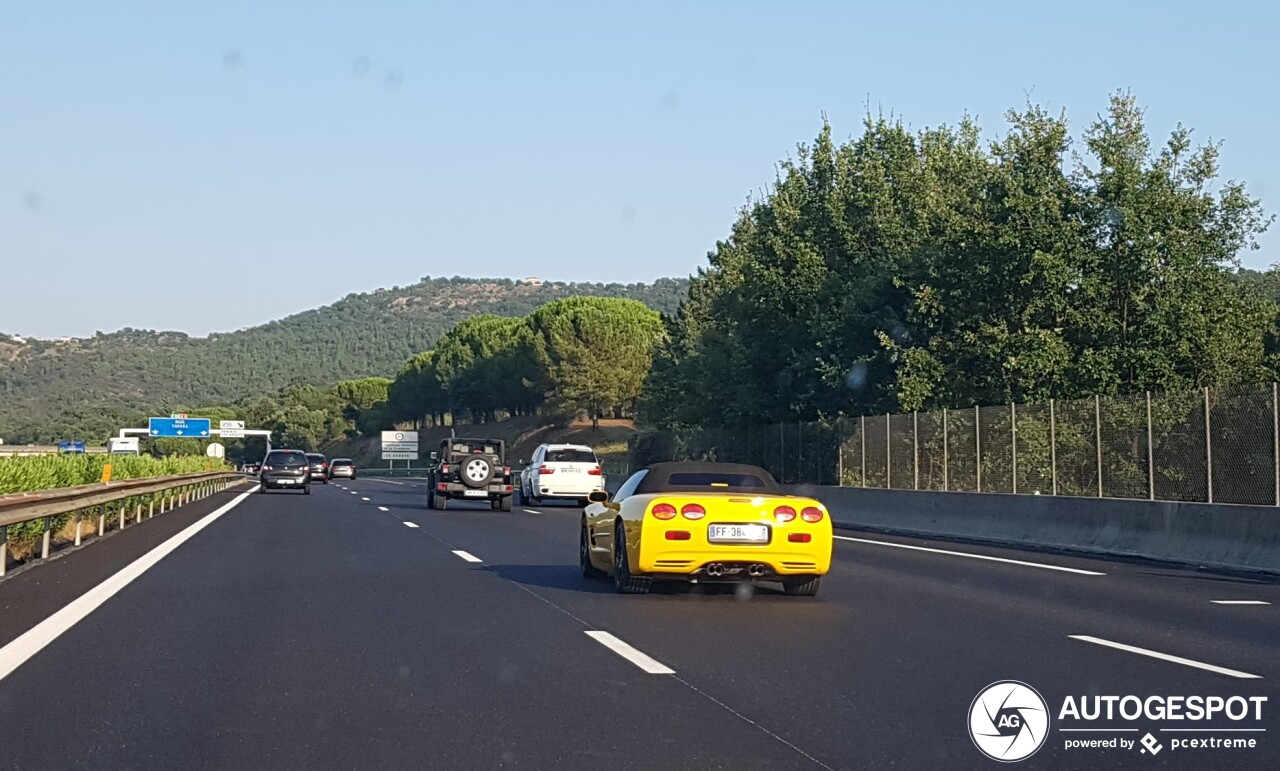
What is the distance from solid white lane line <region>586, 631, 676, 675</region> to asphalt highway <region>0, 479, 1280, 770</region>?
0.14ft

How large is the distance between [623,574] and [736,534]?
52.7 inches

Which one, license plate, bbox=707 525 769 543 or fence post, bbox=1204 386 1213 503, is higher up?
fence post, bbox=1204 386 1213 503

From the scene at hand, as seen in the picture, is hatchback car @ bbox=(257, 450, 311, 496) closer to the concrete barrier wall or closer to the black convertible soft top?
the concrete barrier wall

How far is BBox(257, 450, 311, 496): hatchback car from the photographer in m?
55.3

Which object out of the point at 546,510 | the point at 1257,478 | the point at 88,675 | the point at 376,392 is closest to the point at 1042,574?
the point at 1257,478

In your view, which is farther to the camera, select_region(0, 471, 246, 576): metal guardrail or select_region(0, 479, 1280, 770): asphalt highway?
select_region(0, 471, 246, 576): metal guardrail

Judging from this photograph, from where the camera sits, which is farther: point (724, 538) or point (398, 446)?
point (398, 446)

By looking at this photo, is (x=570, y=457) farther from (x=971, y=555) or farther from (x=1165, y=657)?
(x=1165, y=657)

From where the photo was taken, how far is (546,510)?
40469mm

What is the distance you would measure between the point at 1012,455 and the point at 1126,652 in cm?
1807

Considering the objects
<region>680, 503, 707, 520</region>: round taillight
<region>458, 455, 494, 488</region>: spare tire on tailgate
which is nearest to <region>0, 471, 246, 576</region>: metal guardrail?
<region>458, 455, 494, 488</region>: spare tire on tailgate

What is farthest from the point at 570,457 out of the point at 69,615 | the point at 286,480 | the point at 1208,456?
the point at 69,615

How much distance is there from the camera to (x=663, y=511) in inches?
559

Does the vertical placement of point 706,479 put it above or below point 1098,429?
below
